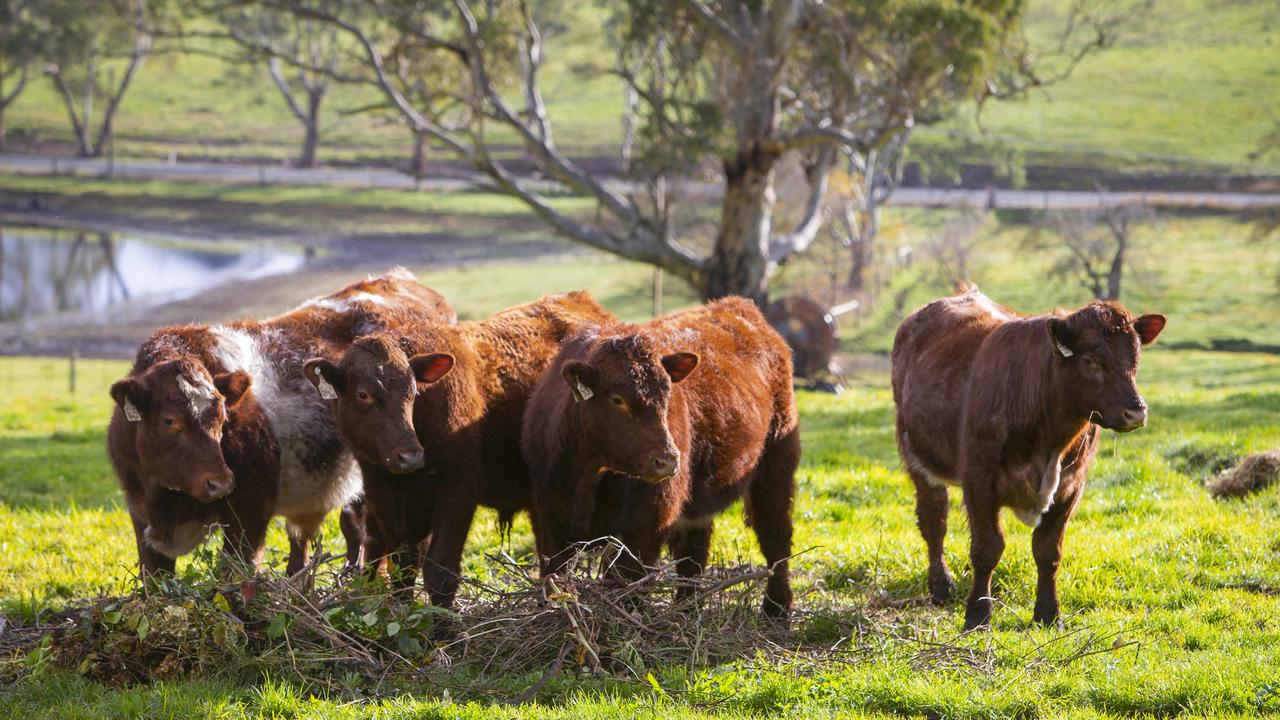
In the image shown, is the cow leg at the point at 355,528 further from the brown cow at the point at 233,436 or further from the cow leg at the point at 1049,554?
the cow leg at the point at 1049,554

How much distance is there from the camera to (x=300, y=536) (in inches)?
347

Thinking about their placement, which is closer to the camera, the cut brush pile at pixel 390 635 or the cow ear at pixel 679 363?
the cut brush pile at pixel 390 635

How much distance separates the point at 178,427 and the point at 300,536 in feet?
5.62

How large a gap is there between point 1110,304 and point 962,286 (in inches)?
101

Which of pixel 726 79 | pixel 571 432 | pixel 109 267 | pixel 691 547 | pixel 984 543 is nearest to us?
pixel 571 432

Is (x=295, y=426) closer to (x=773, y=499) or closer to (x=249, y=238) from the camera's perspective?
(x=773, y=499)

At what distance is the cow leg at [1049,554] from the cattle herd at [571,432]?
0.04 feet

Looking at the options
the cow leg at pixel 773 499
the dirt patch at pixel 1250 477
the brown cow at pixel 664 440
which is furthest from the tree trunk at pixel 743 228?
the cow leg at pixel 773 499

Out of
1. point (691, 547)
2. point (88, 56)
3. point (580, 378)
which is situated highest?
point (88, 56)

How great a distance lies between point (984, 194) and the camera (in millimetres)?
53250

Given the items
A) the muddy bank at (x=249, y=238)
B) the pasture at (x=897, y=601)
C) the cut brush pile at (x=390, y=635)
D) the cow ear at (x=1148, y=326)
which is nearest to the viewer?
the pasture at (x=897, y=601)

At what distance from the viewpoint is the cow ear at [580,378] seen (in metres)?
6.87

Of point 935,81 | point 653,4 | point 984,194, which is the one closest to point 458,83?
point 653,4

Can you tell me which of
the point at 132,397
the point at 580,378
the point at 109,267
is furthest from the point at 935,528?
the point at 109,267
